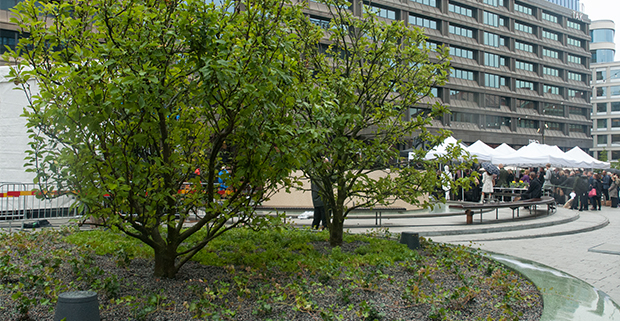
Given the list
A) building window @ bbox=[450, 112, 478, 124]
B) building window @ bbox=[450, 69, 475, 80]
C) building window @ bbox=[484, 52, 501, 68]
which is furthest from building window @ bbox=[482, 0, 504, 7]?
building window @ bbox=[450, 112, 478, 124]

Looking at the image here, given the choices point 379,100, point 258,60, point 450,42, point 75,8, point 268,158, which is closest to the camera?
point 258,60

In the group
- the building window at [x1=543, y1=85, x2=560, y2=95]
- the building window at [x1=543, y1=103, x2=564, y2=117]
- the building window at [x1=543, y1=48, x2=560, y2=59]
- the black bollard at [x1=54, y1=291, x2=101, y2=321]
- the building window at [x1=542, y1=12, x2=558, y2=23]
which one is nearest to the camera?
the black bollard at [x1=54, y1=291, x2=101, y2=321]

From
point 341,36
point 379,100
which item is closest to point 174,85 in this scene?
point 341,36

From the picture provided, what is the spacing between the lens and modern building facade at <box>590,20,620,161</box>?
92500 mm

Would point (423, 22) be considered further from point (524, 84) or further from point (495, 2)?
point (524, 84)

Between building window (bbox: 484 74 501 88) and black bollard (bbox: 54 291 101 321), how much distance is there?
60.6 meters

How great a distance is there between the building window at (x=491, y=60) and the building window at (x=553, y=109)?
486 inches

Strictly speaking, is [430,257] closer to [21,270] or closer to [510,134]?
[21,270]

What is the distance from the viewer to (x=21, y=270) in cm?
512

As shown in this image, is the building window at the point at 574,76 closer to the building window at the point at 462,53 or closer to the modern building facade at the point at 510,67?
the modern building facade at the point at 510,67

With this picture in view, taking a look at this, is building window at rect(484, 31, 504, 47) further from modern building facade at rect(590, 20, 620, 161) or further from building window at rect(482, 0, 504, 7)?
modern building facade at rect(590, 20, 620, 161)

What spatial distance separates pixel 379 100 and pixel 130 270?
189 inches

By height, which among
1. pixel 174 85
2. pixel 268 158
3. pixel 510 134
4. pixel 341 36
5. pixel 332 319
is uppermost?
pixel 510 134

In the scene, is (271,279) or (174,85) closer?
(174,85)
